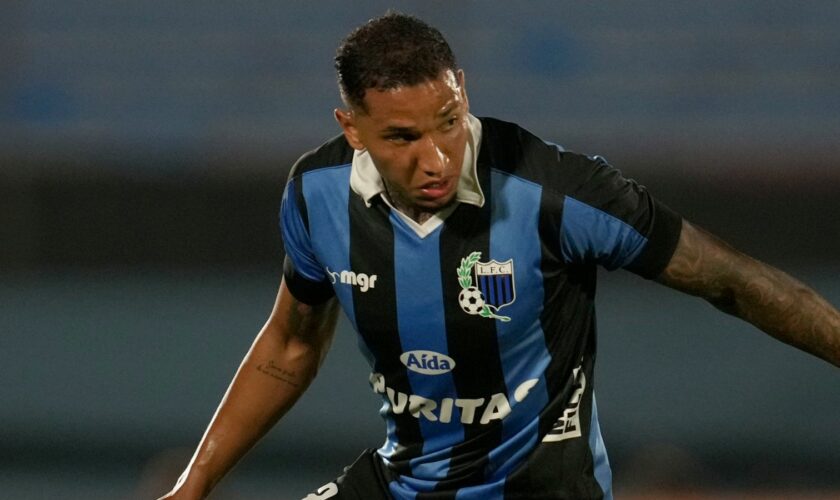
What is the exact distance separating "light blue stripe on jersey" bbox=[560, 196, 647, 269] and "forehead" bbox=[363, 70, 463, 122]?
1.01 feet

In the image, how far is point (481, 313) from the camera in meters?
2.89

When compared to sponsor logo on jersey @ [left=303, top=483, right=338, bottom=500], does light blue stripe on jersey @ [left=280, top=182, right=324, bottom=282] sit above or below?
above

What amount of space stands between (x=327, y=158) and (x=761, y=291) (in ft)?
3.12

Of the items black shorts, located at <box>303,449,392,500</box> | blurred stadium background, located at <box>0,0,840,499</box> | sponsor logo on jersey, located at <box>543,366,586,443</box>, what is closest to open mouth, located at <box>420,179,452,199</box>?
sponsor logo on jersey, located at <box>543,366,586,443</box>

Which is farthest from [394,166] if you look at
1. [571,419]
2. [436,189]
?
[571,419]

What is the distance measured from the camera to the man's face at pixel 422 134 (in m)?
2.66

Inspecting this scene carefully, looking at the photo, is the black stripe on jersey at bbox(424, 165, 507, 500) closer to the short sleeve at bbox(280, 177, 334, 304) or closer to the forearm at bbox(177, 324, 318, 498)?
the short sleeve at bbox(280, 177, 334, 304)

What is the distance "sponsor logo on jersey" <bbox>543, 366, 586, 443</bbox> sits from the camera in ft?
9.77

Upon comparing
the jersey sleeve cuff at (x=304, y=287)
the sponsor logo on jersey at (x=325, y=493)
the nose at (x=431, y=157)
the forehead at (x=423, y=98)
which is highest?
the forehead at (x=423, y=98)

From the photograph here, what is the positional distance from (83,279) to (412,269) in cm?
630

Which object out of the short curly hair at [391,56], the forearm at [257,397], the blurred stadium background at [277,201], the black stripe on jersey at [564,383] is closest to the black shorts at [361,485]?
the forearm at [257,397]

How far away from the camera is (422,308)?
2922mm

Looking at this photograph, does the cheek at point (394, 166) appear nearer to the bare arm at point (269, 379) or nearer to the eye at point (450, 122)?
the eye at point (450, 122)

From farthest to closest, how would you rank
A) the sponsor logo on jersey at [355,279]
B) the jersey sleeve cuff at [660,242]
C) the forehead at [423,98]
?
the sponsor logo on jersey at [355,279] → the jersey sleeve cuff at [660,242] → the forehead at [423,98]
